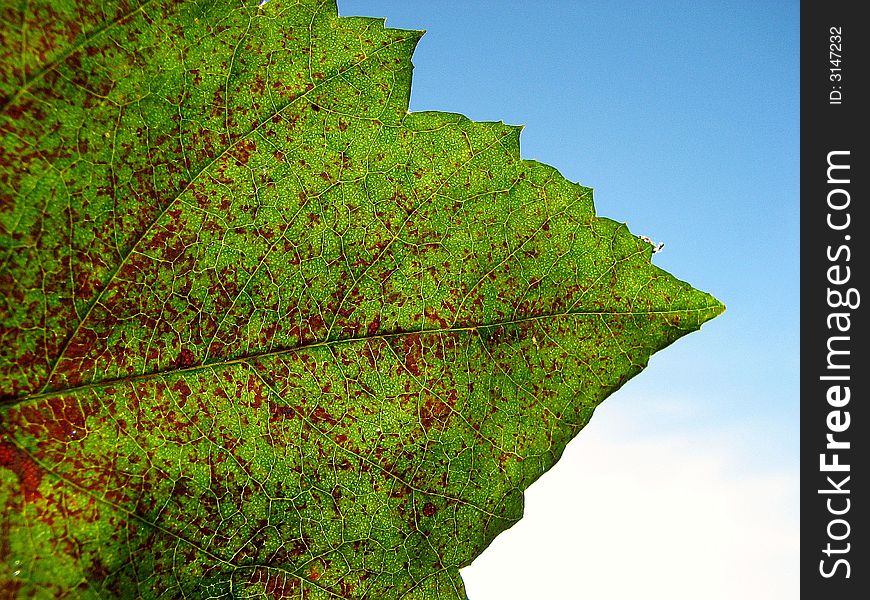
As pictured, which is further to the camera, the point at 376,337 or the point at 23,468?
the point at 376,337

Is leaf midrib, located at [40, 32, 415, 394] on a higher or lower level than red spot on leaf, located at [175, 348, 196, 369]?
higher

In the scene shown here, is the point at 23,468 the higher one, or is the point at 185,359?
the point at 185,359

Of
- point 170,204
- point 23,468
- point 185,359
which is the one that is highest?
point 170,204

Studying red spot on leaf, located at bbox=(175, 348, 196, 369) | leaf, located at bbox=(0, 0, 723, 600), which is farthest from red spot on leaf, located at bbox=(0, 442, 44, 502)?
red spot on leaf, located at bbox=(175, 348, 196, 369)

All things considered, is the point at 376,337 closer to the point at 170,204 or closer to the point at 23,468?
the point at 170,204

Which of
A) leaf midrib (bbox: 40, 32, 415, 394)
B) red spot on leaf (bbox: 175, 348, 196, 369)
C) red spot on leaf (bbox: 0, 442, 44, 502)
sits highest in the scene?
leaf midrib (bbox: 40, 32, 415, 394)

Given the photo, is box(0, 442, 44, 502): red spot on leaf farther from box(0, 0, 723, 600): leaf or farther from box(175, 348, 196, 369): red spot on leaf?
box(175, 348, 196, 369): red spot on leaf

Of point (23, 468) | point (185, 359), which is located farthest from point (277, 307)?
point (23, 468)

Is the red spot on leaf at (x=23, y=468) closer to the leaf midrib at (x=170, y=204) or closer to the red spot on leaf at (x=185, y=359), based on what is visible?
the leaf midrib at (x=170, y=204)
